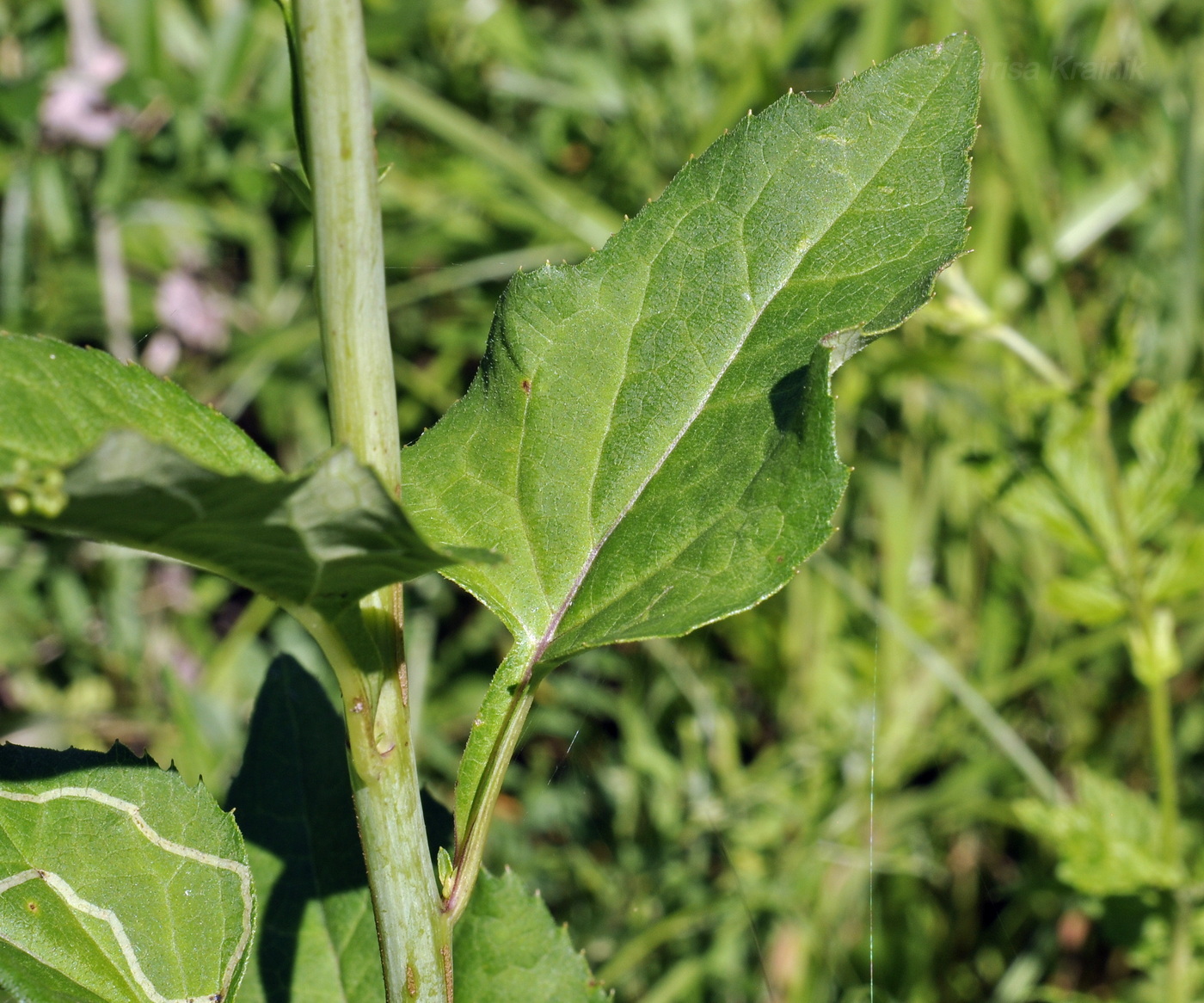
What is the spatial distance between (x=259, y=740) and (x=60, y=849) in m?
0.19

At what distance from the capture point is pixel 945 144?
2.13 ft

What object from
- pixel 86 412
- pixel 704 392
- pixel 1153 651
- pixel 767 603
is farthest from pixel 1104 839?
pixel 86 412

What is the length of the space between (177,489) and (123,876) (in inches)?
12.7

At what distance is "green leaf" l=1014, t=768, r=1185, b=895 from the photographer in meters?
1.33

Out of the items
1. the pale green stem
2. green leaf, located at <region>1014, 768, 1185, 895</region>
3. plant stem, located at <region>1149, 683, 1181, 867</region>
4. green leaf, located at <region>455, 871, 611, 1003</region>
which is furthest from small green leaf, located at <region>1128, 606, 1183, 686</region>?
the pale green stem

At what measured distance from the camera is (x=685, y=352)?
0.67 meters

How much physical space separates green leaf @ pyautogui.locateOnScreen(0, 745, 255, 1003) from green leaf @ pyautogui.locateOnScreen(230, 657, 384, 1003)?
A: 120mm

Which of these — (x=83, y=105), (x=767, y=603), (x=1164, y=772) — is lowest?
(x=1164, y=772)

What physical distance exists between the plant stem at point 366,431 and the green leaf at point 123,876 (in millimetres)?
118

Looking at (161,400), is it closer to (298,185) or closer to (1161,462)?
(298,185)

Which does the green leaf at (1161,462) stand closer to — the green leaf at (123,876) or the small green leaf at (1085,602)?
the small green leaf at (1085,602)

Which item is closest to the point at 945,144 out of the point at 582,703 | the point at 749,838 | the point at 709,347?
the point at 709,347

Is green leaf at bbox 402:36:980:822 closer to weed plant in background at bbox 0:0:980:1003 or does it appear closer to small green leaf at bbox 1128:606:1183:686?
weed plant in background at bbox 0:0:980:1003

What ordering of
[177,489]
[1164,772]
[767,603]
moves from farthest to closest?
[767,603] → [1164,772] → [177,489]
